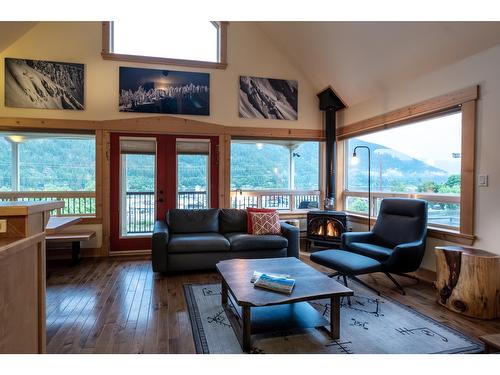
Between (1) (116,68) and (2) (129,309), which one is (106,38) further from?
(2) (129,309)

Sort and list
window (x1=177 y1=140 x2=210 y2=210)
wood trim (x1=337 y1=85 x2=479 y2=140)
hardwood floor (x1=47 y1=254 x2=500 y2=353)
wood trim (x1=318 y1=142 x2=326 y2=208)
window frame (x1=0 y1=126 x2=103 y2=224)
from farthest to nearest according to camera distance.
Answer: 1. wood trim (x1=318 y1=142 x2=326 y2=208)
2. window (x1=177 y1=140 x2=210 y2=210)
3. window frame (x1=0 y1=126 x2=103 y2=224)
4. wood trim (x1=337 y1=85 x2=479 y2=140)
5. hardwood floor (x1=47 y1=254 x2=500 y2=353)

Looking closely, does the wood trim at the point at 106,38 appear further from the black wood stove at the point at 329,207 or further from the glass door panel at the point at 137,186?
the black wood stove at the point at 329,207

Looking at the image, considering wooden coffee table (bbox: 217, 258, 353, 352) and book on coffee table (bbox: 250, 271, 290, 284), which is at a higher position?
book on coffee table (bbox: 250, 271, 290, 284)

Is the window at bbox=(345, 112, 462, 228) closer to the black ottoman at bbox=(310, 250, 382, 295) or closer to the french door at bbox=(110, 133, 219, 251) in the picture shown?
the black ottoman at bbox=(310, 250, 382, 295)

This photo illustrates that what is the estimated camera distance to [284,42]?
525 centimetres

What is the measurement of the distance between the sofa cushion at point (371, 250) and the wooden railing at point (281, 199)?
200cm

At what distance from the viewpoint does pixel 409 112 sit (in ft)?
13.3

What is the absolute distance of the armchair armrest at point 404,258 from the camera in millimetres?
3248

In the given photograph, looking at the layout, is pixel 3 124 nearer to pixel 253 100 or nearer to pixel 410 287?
pixel 253 100

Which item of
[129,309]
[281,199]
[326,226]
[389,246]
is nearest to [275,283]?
[129,309]

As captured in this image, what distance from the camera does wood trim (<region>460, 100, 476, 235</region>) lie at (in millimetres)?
3236

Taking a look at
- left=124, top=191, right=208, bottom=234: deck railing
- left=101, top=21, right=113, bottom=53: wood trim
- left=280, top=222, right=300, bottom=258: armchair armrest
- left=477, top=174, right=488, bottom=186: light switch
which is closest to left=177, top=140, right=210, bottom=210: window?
left=124, top=191, right=208, bottom=234: deck railing

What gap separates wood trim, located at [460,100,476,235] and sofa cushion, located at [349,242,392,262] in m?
0.87

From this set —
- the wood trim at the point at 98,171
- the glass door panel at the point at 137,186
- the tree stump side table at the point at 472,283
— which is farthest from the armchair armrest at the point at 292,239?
the wood trim at the point at 98,171
